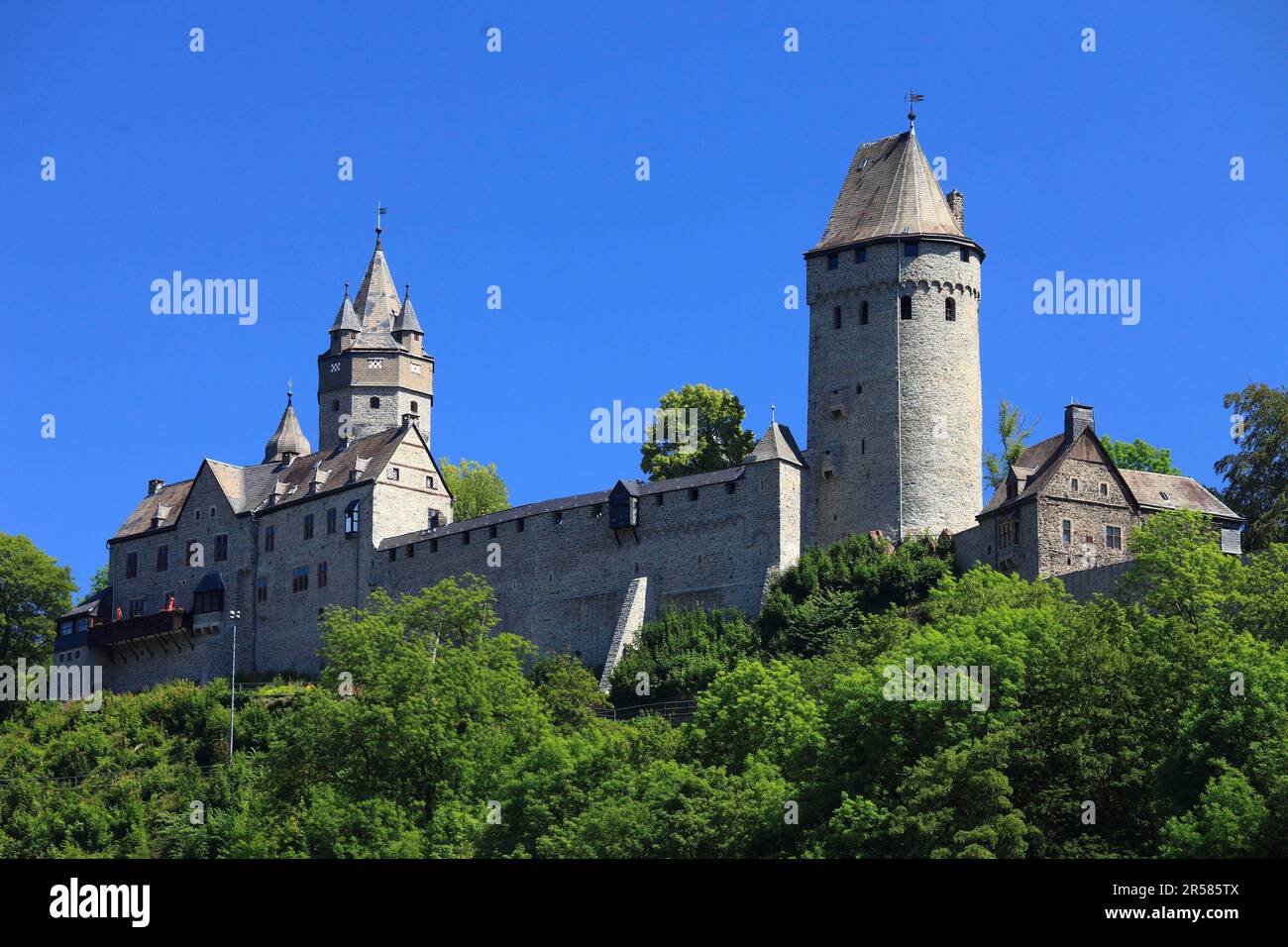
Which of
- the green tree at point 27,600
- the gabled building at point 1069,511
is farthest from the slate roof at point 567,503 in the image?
the green tree at point 27,600

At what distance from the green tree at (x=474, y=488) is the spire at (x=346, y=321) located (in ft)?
23.9

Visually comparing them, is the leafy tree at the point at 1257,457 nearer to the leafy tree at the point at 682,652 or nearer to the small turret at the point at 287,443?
the leafy tree at the point at 682,652

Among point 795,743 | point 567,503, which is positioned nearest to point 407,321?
point 567,503

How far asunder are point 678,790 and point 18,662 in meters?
48.2

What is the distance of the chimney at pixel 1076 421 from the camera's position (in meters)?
69.1

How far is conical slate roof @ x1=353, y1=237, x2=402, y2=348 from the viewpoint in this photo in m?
94.6

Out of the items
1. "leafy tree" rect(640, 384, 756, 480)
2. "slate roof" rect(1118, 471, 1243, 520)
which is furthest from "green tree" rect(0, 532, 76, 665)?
"slate roof" rect(1118, 471, 1243, 520)

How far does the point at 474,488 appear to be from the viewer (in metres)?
99.1

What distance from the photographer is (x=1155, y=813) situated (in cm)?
4544

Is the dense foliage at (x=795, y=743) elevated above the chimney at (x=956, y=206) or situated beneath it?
situated beneath

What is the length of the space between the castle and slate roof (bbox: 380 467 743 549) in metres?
0.09

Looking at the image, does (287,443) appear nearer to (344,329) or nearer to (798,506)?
(344,329)
